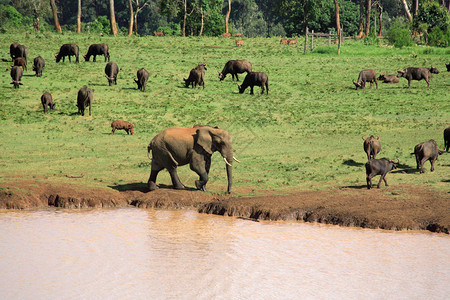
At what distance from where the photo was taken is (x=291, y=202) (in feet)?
58.6

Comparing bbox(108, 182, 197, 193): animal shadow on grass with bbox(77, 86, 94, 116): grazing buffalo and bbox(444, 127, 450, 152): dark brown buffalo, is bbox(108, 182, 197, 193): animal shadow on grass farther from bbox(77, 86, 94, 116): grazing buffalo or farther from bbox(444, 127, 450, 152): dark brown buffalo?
bbox(77, 86, 94, 116): grazing buffalo

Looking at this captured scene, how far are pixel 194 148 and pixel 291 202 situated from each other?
3.27 metres

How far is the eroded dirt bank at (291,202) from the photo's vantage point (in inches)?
654

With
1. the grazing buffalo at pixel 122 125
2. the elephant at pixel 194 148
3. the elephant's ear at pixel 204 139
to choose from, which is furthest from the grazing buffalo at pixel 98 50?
the elephant's ear at pixel 204 139

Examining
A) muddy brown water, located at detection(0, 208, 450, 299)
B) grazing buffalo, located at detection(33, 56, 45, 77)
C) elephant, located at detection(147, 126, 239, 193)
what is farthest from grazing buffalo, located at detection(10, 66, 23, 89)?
muddy brown water, located at detection(0, 208, 450, 299)

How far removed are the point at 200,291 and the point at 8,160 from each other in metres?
13.4

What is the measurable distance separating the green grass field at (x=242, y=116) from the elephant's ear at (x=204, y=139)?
70.5 inches

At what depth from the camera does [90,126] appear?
2834 centimetres

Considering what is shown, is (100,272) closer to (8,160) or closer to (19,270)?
(19,270)

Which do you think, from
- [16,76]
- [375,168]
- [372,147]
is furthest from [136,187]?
[16,76]

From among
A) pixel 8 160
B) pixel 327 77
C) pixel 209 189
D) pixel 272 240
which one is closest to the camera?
pixel 272 240

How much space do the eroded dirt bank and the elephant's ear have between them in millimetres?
1424

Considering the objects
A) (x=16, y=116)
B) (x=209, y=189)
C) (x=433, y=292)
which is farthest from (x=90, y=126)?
(x=433, y=292)

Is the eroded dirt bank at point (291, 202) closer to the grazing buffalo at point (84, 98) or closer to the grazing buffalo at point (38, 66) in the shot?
the grazing buffalo at point (84, 98)
